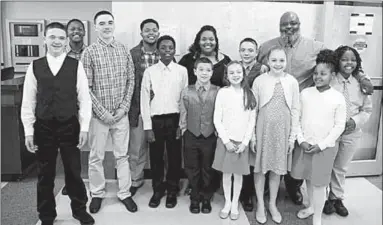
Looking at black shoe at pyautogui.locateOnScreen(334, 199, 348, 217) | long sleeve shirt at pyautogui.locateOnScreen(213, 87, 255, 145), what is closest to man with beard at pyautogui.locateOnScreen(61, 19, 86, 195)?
long sleeve shirt at pyautogui.locateOnScreen(213, 87, 255, 145)

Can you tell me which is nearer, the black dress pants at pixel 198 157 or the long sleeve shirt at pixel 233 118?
the long sleeve shirt at pixel 233 118

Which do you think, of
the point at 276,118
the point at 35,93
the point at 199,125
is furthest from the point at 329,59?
the point at 35,93

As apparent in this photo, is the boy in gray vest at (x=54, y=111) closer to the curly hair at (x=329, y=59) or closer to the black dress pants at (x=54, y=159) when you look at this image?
the black dress pants at (x=54, y=159)

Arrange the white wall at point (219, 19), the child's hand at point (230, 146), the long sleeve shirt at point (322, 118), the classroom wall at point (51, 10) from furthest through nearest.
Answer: the classroom wall at point (51, 10), the white wall at point (219, 19), the child's hand at point (230, 146), the long sleeve shirt at point (322, 118)

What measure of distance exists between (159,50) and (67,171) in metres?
0.98

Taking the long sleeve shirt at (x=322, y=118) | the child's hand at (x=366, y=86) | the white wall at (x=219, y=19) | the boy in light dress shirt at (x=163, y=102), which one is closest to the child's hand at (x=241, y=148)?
the long sleeve shirt at (x=322, y=118)

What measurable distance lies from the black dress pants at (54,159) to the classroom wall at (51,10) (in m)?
1.94

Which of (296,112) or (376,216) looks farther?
(376,216)

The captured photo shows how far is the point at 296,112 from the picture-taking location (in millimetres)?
2258

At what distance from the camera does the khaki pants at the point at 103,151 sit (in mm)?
2414

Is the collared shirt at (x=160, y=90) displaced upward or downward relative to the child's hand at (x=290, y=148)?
upward

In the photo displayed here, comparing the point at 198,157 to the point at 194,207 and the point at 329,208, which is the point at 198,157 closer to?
the point at 194,207

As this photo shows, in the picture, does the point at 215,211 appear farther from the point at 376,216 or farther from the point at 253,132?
the point at 376,216

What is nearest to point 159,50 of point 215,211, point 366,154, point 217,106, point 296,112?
point 217,106
